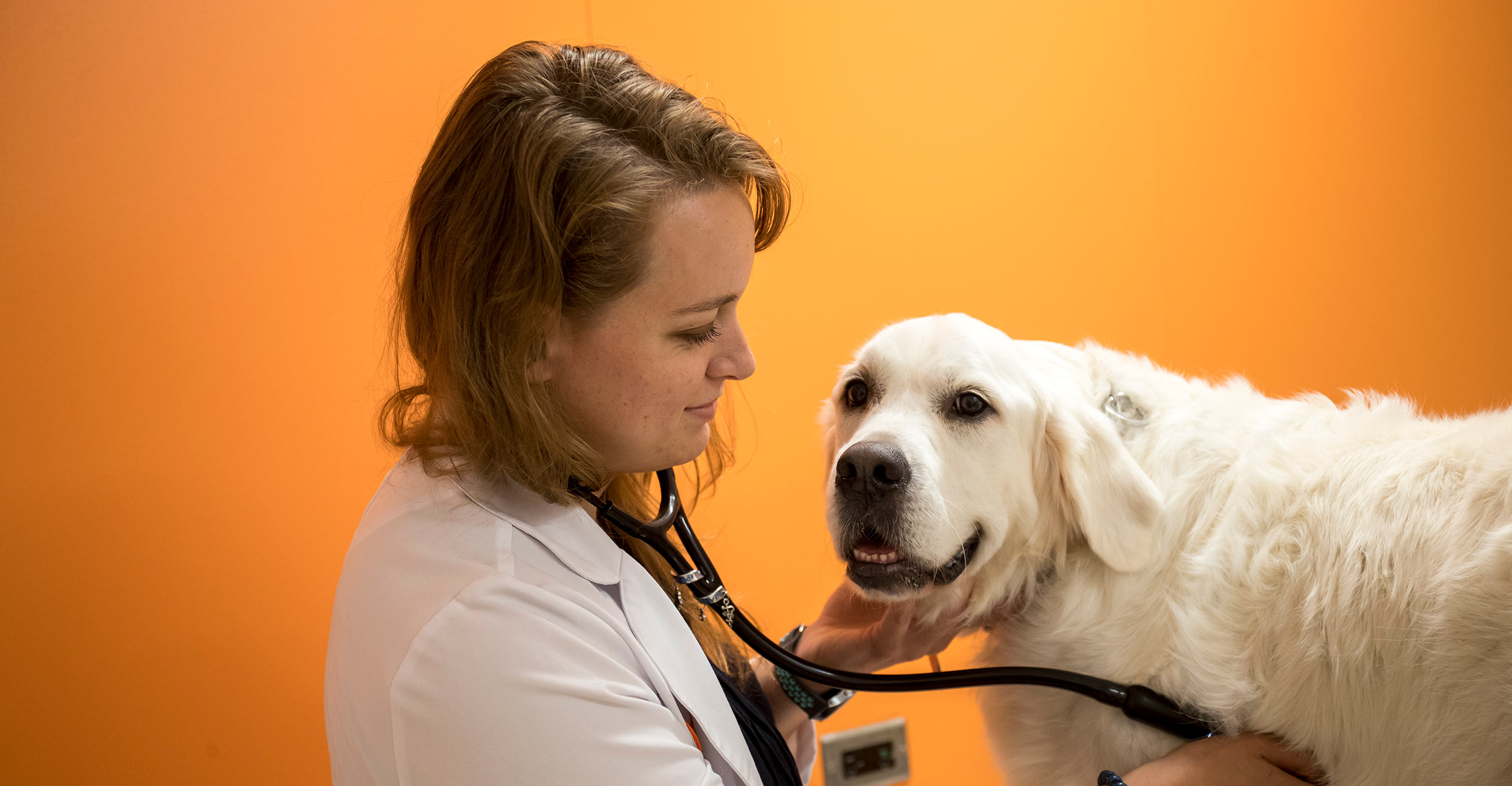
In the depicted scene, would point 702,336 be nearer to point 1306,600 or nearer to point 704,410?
point 704,410

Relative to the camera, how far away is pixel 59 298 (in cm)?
159

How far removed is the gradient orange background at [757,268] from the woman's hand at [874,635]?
2.19 feet

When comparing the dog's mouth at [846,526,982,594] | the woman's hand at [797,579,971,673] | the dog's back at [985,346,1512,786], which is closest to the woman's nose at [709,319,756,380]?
the dog's mouth at [846,526,982,594]

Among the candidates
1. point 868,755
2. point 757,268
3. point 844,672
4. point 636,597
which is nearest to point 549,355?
point 636,597

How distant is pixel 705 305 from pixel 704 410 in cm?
16

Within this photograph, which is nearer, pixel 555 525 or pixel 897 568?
pixel 555 525

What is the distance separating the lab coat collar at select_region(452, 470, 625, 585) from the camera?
3.46 ft

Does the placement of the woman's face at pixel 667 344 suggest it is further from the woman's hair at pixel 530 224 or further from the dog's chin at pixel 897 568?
the dog's chin at pixel 897 568

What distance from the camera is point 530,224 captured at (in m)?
1.01

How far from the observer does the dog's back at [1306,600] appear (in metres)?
1.05

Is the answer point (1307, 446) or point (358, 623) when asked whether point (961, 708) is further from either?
point (358, 623)

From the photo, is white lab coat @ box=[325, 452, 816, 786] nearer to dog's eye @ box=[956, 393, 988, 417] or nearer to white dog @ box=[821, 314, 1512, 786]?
white dog @ box=[821, 314, 1512, 786]

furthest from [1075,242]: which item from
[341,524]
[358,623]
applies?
[358,623]

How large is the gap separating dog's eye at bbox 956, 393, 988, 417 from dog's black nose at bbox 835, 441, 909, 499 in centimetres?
14
